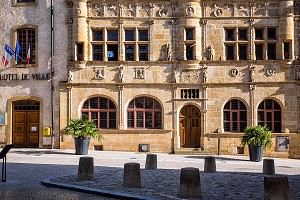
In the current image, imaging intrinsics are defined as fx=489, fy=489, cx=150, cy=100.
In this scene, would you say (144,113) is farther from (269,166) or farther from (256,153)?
(269,166)

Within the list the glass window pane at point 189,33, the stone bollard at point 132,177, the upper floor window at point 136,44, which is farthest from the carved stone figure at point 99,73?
the stone bollard at point 132,177

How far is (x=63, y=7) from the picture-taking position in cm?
2439

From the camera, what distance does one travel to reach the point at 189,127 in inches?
963

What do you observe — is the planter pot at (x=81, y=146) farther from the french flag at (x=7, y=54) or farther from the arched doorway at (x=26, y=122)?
the french flag at (x=7, y=54)

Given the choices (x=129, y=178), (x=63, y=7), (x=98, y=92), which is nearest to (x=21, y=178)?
(x=129, y=178)

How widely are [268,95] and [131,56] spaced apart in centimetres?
707

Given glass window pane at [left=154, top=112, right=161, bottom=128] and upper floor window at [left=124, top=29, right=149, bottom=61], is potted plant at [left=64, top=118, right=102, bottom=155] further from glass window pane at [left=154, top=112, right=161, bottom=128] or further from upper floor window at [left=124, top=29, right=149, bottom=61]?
upper floor window at [left=124, top=29, right=149, bottom=61]

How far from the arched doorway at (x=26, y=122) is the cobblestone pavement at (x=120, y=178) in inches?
121

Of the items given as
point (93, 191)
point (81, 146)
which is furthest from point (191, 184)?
point (81, 146)

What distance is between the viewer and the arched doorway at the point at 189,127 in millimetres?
24344

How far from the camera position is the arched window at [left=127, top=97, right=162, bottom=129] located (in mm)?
24375

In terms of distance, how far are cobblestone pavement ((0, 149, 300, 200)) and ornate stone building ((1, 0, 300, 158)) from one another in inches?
107

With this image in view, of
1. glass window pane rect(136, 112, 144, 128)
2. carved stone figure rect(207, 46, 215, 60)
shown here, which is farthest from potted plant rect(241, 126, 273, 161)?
glass window pane rect(136, 112, 144, 128)

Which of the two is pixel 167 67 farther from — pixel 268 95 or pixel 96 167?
pixel 96 167
